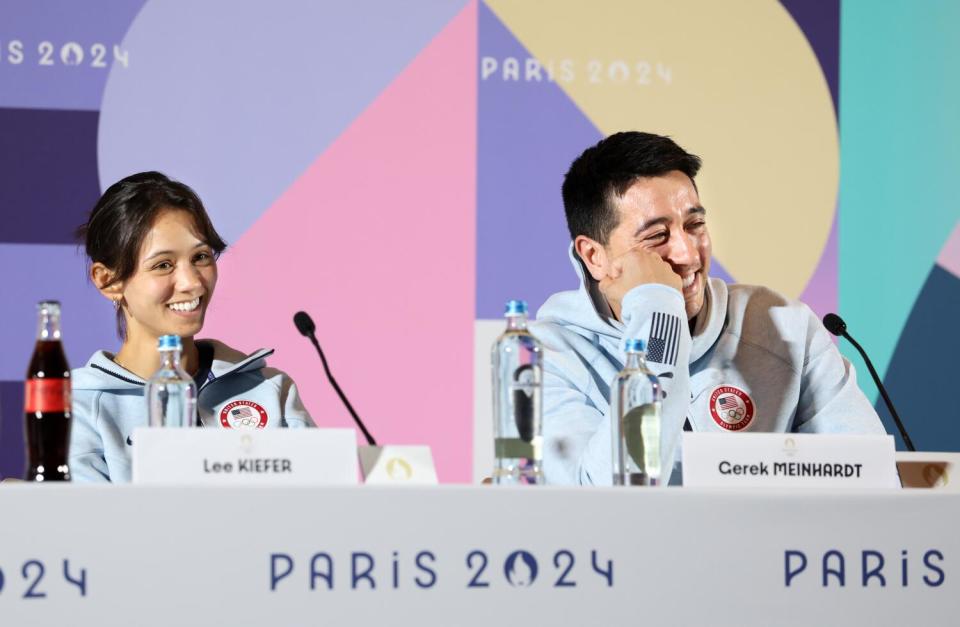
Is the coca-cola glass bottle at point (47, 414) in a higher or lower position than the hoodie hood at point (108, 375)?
lower

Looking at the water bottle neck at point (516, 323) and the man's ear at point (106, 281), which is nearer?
the water bottle neck at point (516, 323)

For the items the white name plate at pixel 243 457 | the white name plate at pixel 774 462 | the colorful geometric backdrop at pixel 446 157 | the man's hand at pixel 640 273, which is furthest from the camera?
the colorful geometric backdrop at pixel 446 157

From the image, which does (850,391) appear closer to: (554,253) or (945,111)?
(554,253)

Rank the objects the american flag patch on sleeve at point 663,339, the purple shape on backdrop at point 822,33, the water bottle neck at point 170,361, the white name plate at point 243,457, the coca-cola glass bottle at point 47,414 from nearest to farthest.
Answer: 1. the white name plate at point 243,457
2. the coca-cola glass bottle at point 47,414
3. the water bottle neck at point 170,361
4. the american flag patch on sleeve at point 663,339
5. the purple shape on backdrop at point 822,33

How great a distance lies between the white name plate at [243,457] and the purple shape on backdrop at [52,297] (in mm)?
2060

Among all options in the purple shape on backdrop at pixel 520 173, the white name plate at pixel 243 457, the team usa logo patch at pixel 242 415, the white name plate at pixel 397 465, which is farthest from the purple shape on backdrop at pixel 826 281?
the white name plate at pixel 243 457

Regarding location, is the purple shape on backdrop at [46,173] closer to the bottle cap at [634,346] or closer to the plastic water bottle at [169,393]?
the plastic water bottle at [169,393]

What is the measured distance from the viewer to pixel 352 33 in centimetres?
349

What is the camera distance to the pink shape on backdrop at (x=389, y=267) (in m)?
3.42

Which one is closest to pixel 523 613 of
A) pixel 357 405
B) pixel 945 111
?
pixel 357 405

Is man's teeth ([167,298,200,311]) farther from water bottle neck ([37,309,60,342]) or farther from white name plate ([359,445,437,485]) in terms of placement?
white name plate ([359,445,437,485])

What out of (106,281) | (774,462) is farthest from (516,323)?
(106,281)

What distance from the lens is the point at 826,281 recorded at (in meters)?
3.64

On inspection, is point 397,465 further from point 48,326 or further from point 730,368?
point 730,368
